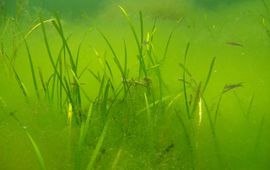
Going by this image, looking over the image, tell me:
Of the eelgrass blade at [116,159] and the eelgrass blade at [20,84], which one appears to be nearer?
the eelgrass blade at [116,159]

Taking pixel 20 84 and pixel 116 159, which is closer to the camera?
pixel 116 159

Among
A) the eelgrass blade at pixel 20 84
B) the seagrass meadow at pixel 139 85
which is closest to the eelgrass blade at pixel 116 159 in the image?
the seagrass meadow at pixel 139 85

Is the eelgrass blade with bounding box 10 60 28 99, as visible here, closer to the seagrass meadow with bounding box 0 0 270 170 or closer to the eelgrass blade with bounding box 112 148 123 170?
the seagrass meadow with bounding box 0 0 270 170

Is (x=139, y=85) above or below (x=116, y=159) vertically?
above

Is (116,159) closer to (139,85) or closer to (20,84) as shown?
(139,85)

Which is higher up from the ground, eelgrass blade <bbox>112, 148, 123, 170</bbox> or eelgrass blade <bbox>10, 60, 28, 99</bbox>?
eelgrass blade <bbox>10, 60, 28, 99</bbox>

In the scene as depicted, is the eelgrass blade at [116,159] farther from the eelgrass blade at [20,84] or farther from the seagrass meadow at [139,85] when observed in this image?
the eelgrass blade at [20,84]

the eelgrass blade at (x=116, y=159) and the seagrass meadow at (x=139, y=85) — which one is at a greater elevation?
the seagrass meadow at (x=139, y=85)

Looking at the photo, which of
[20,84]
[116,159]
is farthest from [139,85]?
[20,84]

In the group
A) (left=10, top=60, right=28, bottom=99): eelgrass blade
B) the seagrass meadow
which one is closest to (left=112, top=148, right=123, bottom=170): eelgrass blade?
the seagrass meadow
